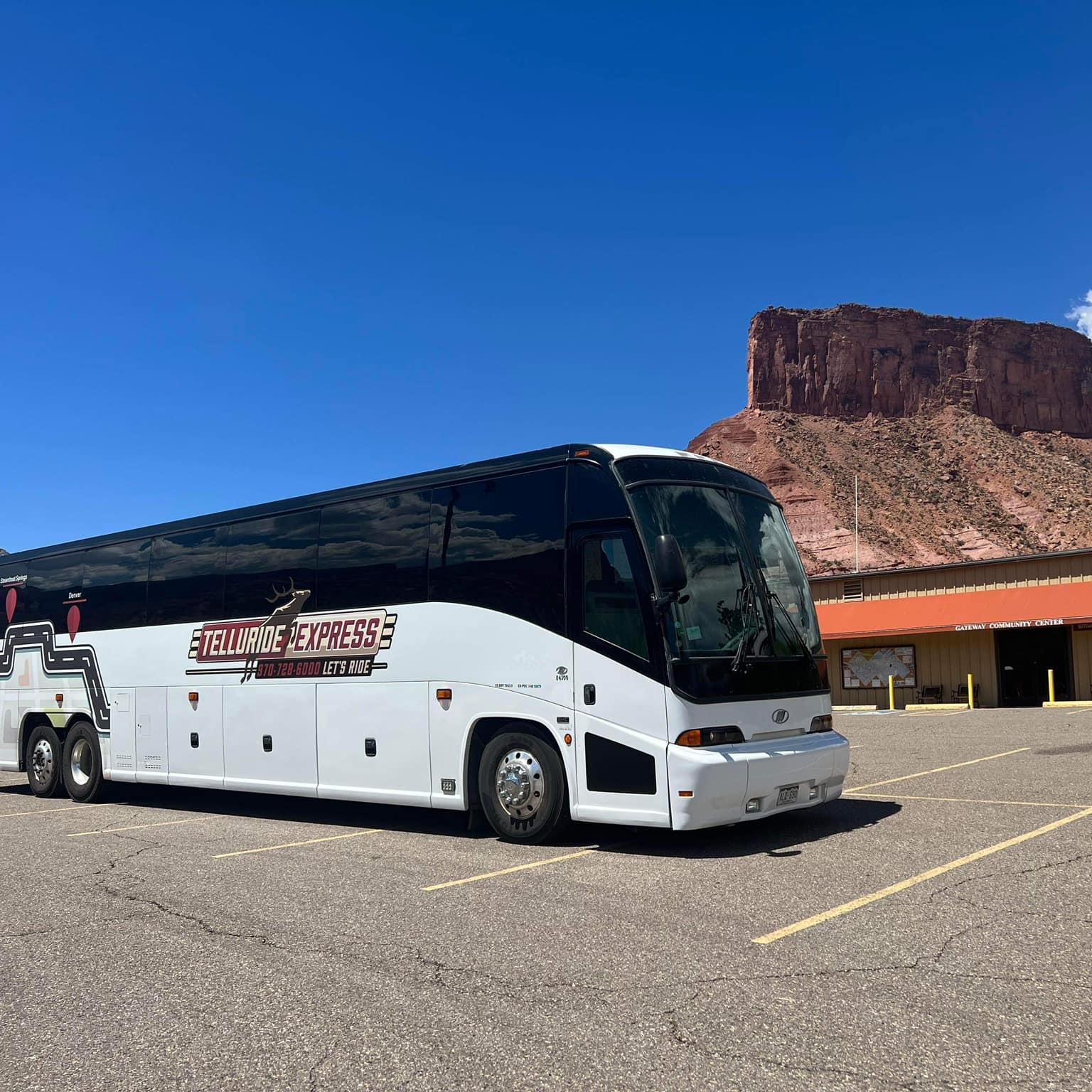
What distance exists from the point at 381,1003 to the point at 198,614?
817cm

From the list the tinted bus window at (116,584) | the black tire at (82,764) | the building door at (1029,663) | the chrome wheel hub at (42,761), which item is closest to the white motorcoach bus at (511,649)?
the tinted bus window at (116,584)

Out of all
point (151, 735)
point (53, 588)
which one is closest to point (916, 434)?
point (53, 588)

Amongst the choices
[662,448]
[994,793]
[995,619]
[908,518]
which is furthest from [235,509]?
[908,518]

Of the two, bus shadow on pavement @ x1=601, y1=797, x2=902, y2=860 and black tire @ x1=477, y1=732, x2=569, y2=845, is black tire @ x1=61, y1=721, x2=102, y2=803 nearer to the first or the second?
black tire @ x1=477, y1=732, x2=569, y2=845

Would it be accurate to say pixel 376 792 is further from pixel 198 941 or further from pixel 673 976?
pixel 673 976

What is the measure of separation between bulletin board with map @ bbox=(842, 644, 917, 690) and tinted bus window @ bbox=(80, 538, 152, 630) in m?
28.8

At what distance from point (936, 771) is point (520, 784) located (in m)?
7.28

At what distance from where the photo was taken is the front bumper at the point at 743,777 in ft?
24.9

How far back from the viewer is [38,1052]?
4133 millimetres

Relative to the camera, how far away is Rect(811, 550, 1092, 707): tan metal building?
3144 cm

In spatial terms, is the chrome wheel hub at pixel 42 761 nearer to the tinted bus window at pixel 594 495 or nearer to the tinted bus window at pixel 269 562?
the tinted bus window at pixel 269 562

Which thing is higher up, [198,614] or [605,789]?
[198,614]

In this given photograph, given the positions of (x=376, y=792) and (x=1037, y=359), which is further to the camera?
(x=1037, y=359)

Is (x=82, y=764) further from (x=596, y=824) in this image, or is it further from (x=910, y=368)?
(x=910, y=368)
